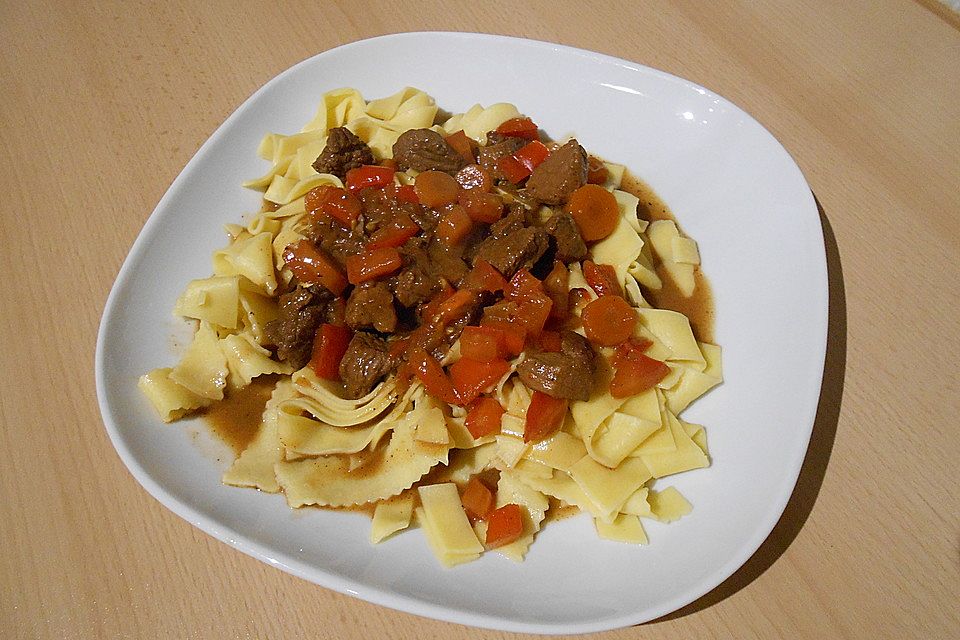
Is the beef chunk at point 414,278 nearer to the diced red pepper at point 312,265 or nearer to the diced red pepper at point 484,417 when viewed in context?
the diced red pepper at point 312,265

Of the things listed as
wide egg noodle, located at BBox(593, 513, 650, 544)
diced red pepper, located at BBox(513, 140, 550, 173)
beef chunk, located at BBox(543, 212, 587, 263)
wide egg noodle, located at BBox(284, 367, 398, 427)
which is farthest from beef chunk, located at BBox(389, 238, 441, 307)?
wide egg noodle, located at BBox(593, 513, 650, 544)

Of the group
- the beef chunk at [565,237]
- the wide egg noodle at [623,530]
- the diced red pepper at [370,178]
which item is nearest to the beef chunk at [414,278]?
the diced red pepper at [370,178]

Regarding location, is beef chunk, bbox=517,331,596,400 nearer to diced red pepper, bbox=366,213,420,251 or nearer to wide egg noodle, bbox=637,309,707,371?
wide egg noodle, bbox=637,309,707,371

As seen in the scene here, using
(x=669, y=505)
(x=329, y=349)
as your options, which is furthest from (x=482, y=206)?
(x=669, y=505)

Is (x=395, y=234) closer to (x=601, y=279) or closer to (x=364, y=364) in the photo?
(x=364, y=364)

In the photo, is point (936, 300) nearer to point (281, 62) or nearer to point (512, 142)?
point (512, 142)

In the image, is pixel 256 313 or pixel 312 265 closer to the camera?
pixel 312 265
